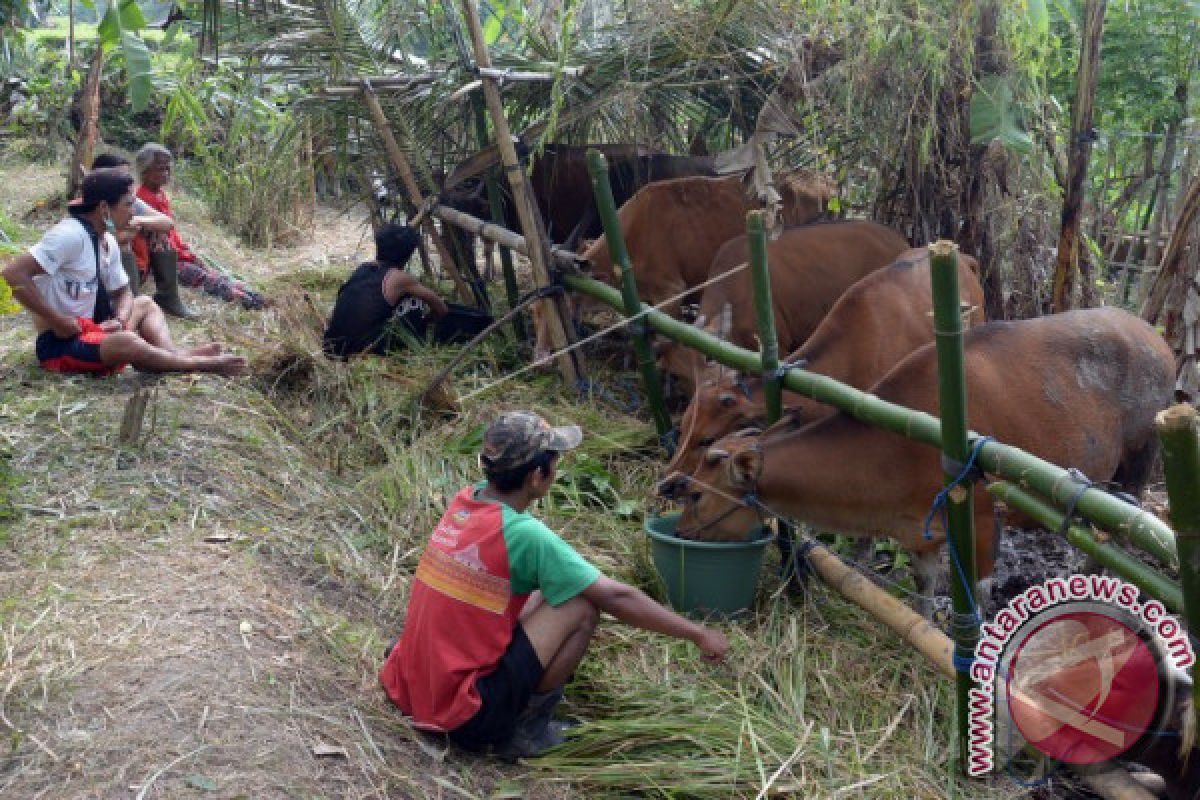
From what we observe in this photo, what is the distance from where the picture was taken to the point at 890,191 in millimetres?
7625

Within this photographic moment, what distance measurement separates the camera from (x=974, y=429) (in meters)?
5.18

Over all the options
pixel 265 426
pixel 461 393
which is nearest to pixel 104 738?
pixel 265 426

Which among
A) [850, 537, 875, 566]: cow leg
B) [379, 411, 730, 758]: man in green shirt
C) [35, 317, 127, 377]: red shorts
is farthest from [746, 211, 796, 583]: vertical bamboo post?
[35, 317, 127, 377]: red shorts

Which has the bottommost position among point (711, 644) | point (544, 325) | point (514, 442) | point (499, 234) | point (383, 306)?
point (544, 325)

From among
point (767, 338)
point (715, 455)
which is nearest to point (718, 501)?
point (715, 455)

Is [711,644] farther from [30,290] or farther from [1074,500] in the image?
[30,290]

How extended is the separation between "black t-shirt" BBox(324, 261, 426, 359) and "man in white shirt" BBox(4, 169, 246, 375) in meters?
1.47

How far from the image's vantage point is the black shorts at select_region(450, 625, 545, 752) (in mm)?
4133

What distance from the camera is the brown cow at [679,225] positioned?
351 inches

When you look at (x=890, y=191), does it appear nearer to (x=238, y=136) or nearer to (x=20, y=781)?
(x=20, y=781)

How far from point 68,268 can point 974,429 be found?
5.25 metres

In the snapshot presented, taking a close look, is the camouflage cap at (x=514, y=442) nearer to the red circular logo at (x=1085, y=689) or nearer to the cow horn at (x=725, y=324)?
the red circular logo at (x=1085, y=689)

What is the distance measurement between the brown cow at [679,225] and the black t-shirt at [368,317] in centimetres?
143

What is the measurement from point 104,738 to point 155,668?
425 millimetres
